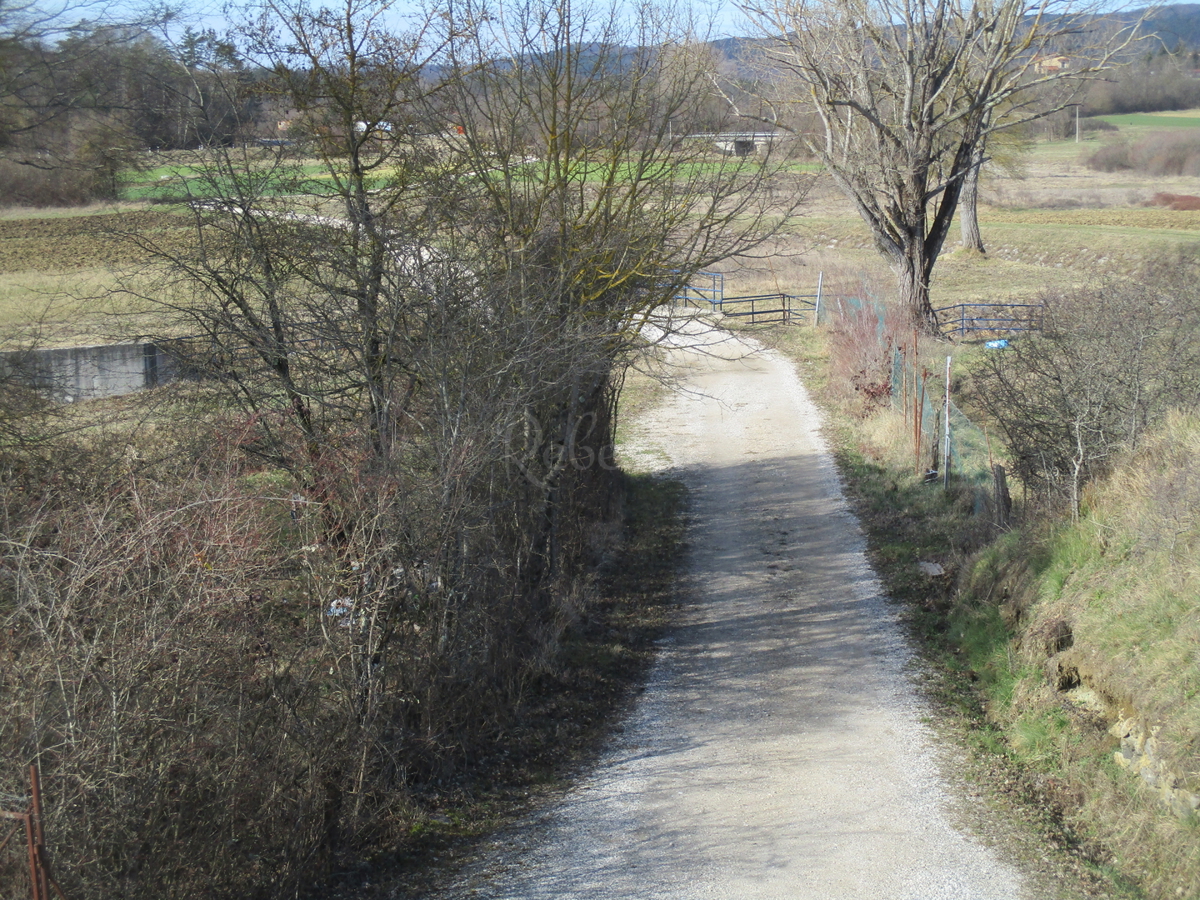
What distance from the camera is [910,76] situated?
2123 centimetres

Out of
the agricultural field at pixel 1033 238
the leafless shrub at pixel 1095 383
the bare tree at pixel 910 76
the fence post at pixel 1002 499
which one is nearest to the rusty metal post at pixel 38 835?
the leafless shrub at pixel 1095 383

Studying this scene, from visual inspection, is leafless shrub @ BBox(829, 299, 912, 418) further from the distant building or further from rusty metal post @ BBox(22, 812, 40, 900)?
rusty metal post @ BBox(22, 812, 40, 900)

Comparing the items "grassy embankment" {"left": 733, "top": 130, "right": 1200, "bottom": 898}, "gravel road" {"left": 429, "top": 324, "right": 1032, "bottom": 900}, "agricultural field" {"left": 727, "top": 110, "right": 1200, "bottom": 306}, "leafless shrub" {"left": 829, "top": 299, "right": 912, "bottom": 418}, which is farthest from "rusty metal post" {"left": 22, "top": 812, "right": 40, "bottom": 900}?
"agricultural field" {"left": 727, "top": 110, "right": 1200, "bottom": 306}

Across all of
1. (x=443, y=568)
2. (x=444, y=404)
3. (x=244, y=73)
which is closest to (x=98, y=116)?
(x=244, y=73)

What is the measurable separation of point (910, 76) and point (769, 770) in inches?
717

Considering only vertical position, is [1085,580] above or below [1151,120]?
below

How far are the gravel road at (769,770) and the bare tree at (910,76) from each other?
12.5 metres

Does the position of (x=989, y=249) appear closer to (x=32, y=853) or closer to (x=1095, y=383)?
(x=1095, y=383)

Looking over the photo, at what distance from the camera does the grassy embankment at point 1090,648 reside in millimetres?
6027

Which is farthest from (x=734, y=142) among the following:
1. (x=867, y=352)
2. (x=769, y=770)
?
(x=867, y=352)

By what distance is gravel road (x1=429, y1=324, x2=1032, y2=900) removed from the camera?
19.5 feet

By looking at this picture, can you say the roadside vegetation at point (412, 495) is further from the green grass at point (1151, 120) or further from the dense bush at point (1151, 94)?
the dense bush at point (1151, 94)

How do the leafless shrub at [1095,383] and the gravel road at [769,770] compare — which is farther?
the leafless shrub at [1095,383]

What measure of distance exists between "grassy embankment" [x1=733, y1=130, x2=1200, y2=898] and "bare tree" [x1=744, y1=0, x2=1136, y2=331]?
39.0ft
